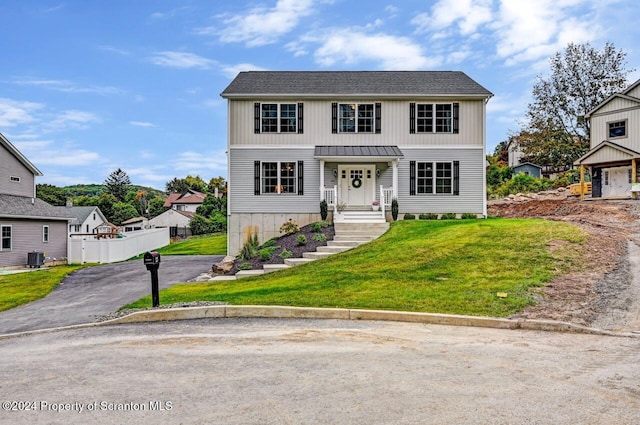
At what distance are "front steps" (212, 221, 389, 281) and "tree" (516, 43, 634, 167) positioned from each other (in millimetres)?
27106

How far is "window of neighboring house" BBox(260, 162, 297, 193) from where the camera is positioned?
1947 cm

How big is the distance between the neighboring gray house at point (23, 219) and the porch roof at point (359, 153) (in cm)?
1650

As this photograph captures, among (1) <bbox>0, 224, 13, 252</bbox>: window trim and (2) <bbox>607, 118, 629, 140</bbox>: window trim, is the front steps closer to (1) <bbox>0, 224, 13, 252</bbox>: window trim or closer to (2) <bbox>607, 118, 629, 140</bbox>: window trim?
(1) <bbox>0, 224, 13, 252</bbox>: window trim

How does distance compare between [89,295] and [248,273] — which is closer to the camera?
[89,295]

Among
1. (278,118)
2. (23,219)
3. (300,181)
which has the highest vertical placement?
(278,118)

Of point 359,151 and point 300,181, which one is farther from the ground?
point 359,151

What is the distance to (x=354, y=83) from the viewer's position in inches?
810

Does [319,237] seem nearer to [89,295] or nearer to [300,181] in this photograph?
[300,181]

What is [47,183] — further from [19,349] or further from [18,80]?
[19,349]

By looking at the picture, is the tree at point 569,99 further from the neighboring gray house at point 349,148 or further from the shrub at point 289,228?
the shrub at point 289,228

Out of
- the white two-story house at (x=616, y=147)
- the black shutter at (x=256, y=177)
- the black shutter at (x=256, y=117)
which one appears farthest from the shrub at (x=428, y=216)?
the white two-story house at (x=616, y=147)

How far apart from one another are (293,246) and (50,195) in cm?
6528

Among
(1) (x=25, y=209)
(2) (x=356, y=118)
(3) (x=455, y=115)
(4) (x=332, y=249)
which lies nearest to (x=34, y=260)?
(1) (x=25, y=209)

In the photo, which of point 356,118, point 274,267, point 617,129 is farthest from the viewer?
point 617,129
